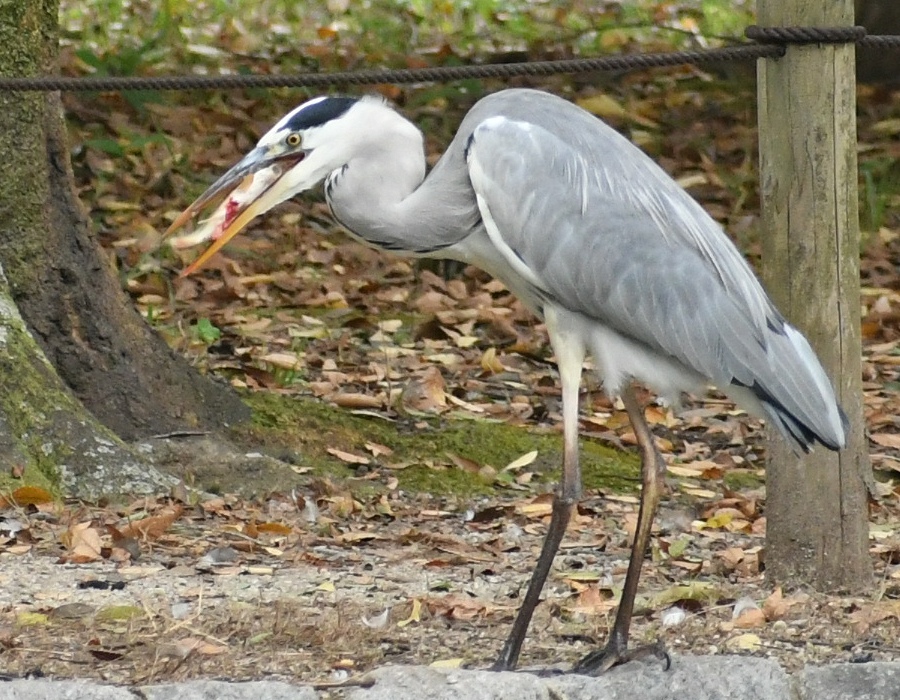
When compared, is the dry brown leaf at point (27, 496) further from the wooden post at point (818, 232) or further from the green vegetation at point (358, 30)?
the green vegetation at point (358, 30)

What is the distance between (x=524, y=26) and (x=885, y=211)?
4460 mm

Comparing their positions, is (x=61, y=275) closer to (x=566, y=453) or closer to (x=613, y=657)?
(x=566, y=453)

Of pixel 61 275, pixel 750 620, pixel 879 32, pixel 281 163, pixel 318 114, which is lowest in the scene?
pixel 750 620

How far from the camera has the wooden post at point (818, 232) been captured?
4.23 metres

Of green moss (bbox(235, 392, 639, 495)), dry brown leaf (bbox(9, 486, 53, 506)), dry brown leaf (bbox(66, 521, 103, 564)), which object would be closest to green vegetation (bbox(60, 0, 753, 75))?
green moss (bbox(235, 392, 639, 495))

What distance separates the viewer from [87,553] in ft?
15.0

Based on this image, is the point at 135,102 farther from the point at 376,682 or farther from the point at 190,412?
the point at 376,682

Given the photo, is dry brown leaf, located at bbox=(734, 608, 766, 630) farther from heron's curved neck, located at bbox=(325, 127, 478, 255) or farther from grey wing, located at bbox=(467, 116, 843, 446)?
heron's curved neck, located at bbox=(325, 127, 478, 255)

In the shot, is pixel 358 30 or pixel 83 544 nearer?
pixel 83 544

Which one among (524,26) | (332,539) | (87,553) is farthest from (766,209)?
(524,26)

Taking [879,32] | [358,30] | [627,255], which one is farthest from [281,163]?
[358,30]

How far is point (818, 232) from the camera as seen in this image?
→ 426cm

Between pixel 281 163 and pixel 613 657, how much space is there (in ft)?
5.01

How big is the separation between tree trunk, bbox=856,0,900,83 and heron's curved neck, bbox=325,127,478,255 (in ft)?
21.3
